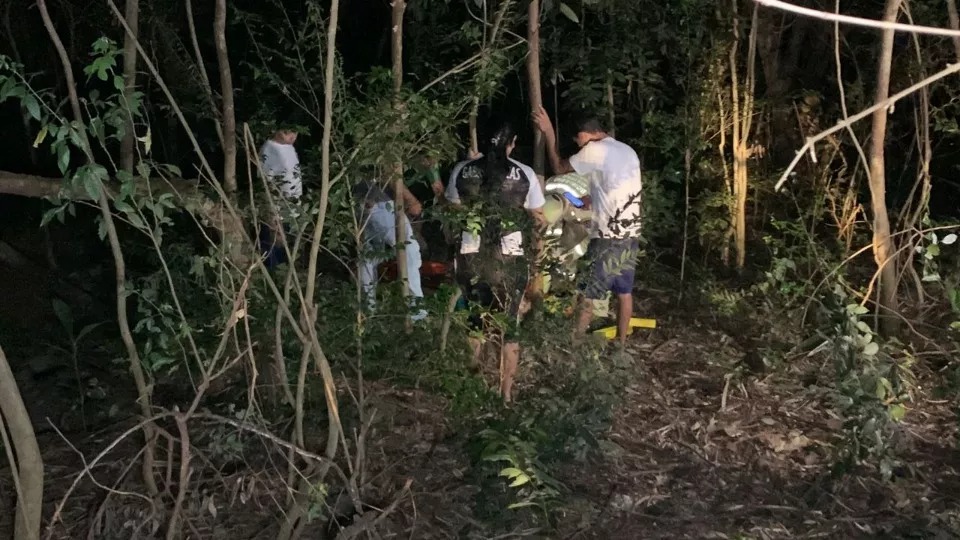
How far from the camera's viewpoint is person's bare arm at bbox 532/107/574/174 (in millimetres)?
4914

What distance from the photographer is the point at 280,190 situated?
3436mm

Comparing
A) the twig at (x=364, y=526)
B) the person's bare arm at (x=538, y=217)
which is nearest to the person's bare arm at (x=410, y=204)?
the person's bare arm at (x=538, y=217)

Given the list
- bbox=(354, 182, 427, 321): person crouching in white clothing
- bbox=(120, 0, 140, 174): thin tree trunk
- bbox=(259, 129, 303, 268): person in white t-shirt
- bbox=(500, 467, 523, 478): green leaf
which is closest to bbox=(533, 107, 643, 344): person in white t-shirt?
bbox=(354, 182, 427, 321): person crouching in white clothing

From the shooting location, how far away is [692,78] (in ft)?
20.0

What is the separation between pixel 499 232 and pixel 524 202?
0.44m

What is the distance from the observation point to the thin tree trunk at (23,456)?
2.60m

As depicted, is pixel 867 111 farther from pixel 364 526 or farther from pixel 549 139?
pixel 549 139

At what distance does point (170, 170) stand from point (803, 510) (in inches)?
119

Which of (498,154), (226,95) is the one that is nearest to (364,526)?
(226,95)

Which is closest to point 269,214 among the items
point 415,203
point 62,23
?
point 415,203

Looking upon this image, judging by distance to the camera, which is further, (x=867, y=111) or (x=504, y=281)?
(x=504, y=281)

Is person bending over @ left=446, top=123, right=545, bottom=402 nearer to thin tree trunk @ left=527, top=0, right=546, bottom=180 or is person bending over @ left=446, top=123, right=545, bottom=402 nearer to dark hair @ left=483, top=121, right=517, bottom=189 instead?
dark hair @ left=483, top=121, right=517, bottom=189

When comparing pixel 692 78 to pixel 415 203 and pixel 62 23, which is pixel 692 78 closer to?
pixel 415 203

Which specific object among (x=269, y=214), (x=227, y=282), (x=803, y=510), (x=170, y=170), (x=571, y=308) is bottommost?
(x=803, y=510)
